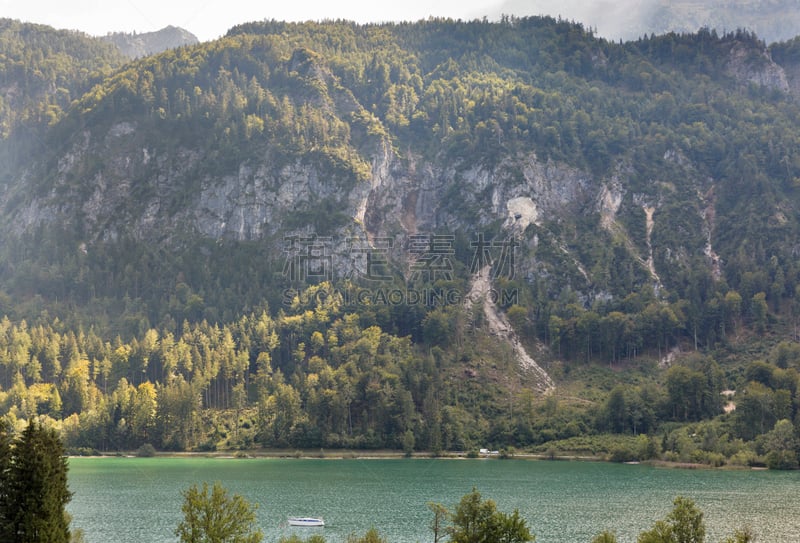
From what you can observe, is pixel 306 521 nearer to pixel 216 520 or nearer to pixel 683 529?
pixel 216 520

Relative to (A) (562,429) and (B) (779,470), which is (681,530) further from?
(A) (562,429)

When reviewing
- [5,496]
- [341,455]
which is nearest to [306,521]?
[5,496]

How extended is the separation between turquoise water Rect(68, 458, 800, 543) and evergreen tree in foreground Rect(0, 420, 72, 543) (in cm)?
3399

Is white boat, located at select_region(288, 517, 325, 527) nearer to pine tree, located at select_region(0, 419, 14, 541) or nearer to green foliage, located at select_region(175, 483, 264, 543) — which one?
green foliage, located at select_region(175, 483, 264, 543)

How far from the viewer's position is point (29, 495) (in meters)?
60.4

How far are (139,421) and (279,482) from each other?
5843 cm

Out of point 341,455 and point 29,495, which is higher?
point 29,495

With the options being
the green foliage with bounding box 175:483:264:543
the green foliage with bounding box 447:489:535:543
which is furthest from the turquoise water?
the green foliage with bounding box 175:483:264:543

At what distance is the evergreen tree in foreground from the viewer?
60.0m

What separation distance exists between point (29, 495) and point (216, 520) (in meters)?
13.4

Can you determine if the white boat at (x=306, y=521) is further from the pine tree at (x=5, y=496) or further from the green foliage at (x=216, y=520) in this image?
the pine tree at (x=5, y=496)

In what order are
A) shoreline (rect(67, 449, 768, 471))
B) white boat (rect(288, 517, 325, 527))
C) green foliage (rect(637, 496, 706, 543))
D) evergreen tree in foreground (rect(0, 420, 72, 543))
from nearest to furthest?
evergreen tree in foreground (rect(0, 420, 72, 543)), green foliage (rect(637, 496, 706, 543)), white boat (rect(288, 517, 325, 527)), shoreline (rect(67, 449, 768, 471))

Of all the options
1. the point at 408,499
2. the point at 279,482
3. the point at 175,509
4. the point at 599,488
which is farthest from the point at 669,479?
the point at 175,509

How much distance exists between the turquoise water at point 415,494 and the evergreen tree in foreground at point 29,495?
34.0 metres
